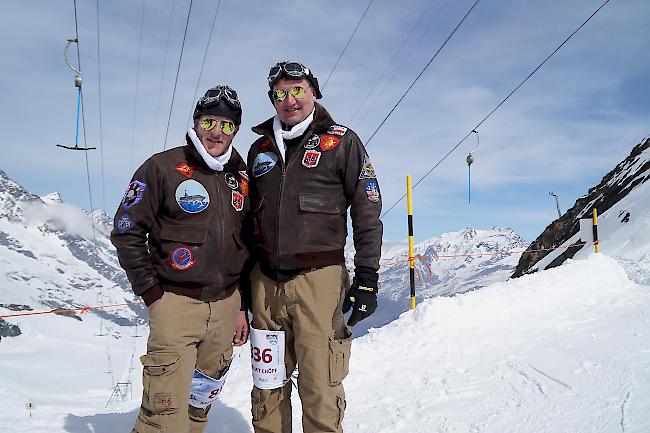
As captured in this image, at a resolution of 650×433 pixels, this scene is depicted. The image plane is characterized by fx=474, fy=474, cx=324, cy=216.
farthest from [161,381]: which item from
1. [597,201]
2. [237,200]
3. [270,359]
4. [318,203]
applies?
[597,201]

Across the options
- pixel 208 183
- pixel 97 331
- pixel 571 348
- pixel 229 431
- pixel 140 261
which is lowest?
pixel 97 331

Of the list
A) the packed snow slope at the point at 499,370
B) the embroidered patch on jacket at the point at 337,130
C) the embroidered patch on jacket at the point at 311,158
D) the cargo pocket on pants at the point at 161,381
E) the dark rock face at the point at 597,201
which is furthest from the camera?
the dark rock face at the point at 597,201

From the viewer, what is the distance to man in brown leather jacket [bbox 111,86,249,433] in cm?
305

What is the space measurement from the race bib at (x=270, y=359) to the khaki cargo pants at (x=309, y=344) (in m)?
0.04

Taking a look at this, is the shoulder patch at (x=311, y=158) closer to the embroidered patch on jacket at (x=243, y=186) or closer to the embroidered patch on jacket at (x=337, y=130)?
the embroidered patch on jacket at (x=337, y=130)

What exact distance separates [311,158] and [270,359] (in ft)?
4.65

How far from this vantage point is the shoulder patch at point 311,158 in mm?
3260

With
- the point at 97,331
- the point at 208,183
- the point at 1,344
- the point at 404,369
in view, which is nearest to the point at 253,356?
the point at 208,183

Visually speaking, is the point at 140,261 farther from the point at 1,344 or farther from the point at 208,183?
the point at 1,344

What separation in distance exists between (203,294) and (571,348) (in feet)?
12.7

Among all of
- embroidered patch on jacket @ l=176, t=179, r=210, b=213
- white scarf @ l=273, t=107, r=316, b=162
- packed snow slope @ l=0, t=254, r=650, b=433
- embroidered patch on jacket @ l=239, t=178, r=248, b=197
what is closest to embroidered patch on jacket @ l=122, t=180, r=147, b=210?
embroidered patch on jacket @ l=176, t=179, r=210, b=213

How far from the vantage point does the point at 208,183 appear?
10.8 ft

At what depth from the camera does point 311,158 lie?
10.7 ft

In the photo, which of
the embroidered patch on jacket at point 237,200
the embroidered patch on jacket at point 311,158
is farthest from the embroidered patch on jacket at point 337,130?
the embroidered patch on jacket at point 237,200
